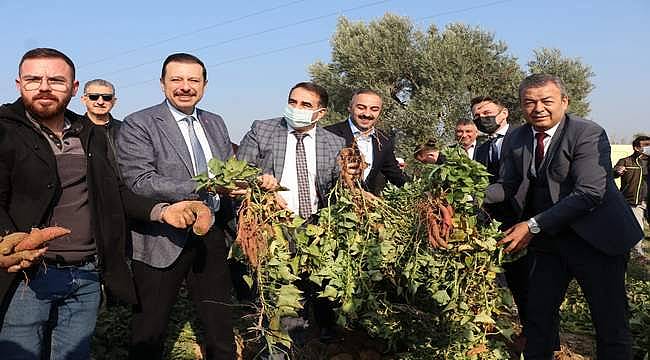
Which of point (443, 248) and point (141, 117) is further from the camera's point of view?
point (141, 117)

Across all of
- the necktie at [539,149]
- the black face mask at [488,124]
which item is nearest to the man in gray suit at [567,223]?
the necktie at [539,149]

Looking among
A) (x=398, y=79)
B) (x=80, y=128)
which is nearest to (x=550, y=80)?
(x=80, y=128)

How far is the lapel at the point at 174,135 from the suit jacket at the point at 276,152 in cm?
52

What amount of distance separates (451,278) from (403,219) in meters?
0.51

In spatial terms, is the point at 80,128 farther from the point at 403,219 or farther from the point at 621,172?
the point at 621,172

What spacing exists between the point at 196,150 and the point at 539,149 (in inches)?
84.7

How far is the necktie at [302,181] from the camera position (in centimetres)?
379

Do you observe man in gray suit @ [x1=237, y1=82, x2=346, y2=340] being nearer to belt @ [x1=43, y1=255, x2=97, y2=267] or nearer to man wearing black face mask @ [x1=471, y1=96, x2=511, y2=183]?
belt @ [x1=43, y1=255, x2=97, y2=267]

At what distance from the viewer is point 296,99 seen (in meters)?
3.86

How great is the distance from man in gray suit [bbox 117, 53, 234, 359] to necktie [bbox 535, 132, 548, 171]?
203 cm

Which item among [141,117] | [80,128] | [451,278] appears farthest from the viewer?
[141,117]

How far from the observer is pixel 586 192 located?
3.24m

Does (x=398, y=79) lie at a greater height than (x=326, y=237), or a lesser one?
greater

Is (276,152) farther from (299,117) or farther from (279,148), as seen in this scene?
(299,117)
